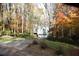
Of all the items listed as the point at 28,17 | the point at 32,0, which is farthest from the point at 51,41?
the point at 32,0

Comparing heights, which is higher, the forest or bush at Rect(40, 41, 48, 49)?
the forest

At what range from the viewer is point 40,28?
6.03 feet

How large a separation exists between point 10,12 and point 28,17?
192 millimetres

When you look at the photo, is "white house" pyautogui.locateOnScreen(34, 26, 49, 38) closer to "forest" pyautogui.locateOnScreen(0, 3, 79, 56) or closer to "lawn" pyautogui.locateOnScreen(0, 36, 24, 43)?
"forest" pyautogui.locateOnScreen(0, 3, 79, 56)

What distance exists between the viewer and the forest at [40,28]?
1.83 metres

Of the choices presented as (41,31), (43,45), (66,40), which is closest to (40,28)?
(41,31)

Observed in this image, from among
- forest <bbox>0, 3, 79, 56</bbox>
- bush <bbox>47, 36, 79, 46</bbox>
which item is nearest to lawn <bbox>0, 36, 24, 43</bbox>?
forest <bbox>0, 3, 79, 56</bbox>

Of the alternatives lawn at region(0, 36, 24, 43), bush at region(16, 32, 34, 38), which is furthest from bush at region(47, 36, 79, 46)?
lawn at region(0, 36, 24, 43)

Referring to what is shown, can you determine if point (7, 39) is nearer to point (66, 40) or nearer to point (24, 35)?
point (24, 35)

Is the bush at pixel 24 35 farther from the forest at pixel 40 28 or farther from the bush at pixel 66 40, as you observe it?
the bush at pixel 66 40

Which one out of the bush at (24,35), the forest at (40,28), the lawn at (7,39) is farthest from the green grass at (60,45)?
the lawn at (7,39)

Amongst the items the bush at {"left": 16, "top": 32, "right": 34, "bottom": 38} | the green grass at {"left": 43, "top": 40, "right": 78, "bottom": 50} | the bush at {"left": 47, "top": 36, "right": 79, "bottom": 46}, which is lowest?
the green grass at {"left": 43, "top": 40, "right": 78, "bottom": 50}

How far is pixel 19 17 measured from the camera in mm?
1846

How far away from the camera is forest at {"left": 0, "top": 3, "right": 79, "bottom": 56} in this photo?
1.83m
